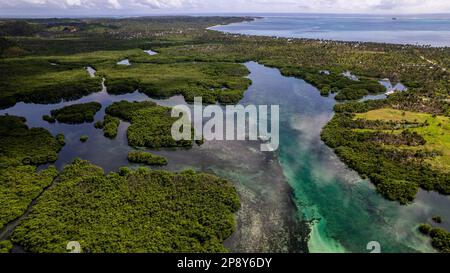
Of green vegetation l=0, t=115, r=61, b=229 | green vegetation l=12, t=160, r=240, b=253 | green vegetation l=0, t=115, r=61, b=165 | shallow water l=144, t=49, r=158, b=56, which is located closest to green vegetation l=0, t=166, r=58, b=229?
green vegetation l=0, t=115, r=61, b=229

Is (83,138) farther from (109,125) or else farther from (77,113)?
(77,113)

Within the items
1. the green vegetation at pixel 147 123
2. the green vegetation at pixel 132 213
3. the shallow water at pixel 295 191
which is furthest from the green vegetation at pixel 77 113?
the green vegetation at pixel 132 213

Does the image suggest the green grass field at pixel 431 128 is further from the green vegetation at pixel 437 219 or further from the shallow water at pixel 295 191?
the green vegetation at pixel 437 219

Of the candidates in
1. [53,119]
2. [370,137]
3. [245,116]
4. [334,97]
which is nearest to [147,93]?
[53,119]

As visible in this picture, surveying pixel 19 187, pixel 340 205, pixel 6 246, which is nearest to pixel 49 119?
pixel 19 187

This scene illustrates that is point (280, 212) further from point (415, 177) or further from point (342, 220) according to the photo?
point (415, 177)

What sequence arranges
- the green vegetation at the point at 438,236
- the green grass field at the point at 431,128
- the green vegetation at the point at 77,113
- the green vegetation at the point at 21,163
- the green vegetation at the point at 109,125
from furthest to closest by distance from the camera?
the green vegetation at the point at 77,113
the green vegetation at the point at 109,125
the green grass field at the point at 431,128
the green vegetation at the point at 21,163
the green vegetation at the point at 438,236
